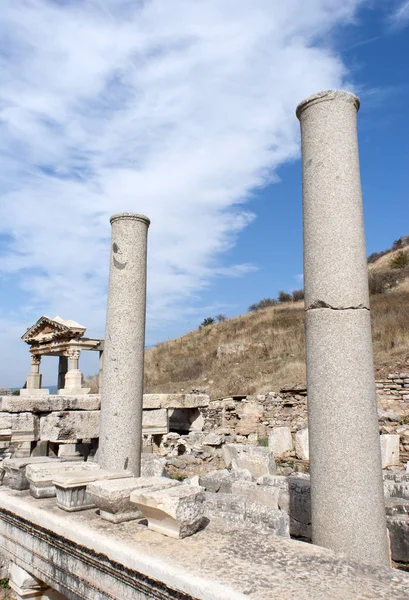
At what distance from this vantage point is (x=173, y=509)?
293cm

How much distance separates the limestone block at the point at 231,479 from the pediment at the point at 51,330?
12400 millimetres

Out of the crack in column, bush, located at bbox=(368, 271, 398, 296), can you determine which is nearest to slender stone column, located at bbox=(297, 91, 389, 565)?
the crack in column

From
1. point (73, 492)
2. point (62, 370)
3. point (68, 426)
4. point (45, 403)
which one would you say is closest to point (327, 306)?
point (73, 492)

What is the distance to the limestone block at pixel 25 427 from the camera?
786 cm

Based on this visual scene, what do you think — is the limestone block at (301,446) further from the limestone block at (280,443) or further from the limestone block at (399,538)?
the limestone block at (399,538)

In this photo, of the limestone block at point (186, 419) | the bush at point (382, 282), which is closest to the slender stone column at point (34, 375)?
the limestone block at point (186, 419)

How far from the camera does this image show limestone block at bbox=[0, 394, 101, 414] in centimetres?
783

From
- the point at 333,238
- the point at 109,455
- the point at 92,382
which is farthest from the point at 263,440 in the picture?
the point at 92,382

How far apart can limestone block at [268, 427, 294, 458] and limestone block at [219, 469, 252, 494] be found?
3.57 metres

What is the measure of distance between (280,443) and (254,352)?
1425 cm

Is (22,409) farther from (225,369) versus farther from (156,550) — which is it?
(225,369)

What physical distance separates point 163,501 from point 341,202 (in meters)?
2.63

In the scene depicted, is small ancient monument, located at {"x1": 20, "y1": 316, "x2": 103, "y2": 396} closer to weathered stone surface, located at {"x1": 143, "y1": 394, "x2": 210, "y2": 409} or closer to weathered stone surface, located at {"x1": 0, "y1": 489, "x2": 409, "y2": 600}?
weathered stone surface, located at {"x1": 143, "y1": 394, "x2": 210, "y2": 409}

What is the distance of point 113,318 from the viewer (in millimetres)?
5660
